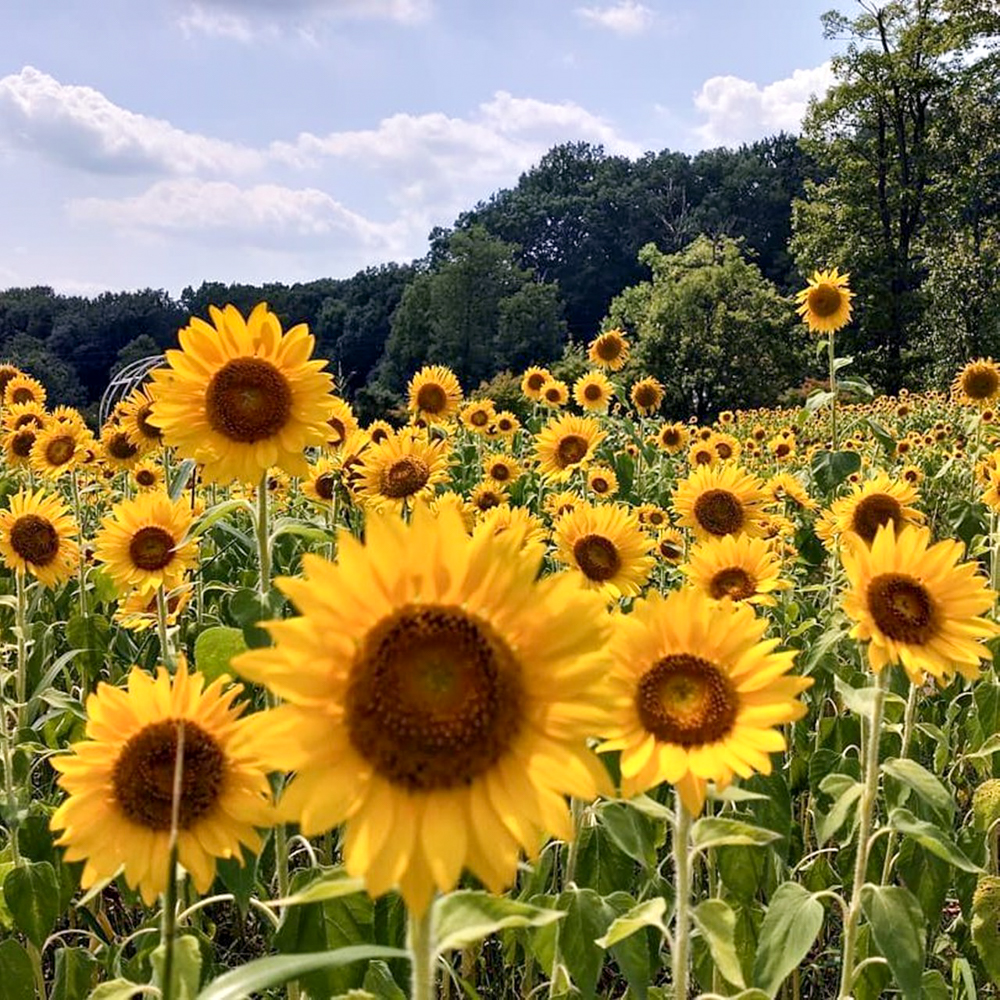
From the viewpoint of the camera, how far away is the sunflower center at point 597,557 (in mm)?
3088

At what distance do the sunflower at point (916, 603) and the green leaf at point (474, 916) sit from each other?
3.60 ft

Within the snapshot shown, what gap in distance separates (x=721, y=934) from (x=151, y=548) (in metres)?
2.40

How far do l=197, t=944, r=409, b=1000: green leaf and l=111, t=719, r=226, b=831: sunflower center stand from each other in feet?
1.54

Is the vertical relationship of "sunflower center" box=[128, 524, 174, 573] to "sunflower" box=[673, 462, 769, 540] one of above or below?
below

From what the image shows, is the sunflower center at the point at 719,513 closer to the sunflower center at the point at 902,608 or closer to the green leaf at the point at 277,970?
the sunflower center at the point at 902,608

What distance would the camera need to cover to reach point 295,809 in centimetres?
103

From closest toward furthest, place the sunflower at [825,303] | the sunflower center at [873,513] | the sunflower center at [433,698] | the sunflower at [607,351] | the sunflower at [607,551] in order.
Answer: the sunflower center at [433,698]
the sunflower at [607,551]
the sunflower center at [873,513]
the sunflower at [825,303]
the sunflower at [607,351]

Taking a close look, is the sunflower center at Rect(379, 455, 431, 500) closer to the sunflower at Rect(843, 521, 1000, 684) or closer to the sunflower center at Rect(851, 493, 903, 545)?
the sunflower center at Rect(851, 493, 903, 545)

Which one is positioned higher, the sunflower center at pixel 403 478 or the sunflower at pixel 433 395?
the sunflower at pixel 433 395

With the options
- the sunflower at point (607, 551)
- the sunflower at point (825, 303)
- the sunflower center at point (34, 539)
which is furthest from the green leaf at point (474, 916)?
the sunflower at point (825, 303)

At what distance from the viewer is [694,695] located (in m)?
1.57

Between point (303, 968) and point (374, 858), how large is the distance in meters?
0.12

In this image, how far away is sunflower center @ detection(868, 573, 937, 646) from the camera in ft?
6.48

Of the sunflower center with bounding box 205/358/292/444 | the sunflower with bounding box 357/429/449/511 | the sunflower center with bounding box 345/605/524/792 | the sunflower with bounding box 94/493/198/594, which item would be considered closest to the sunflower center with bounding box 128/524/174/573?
the sunflower with bounding box 94/493/198/594
